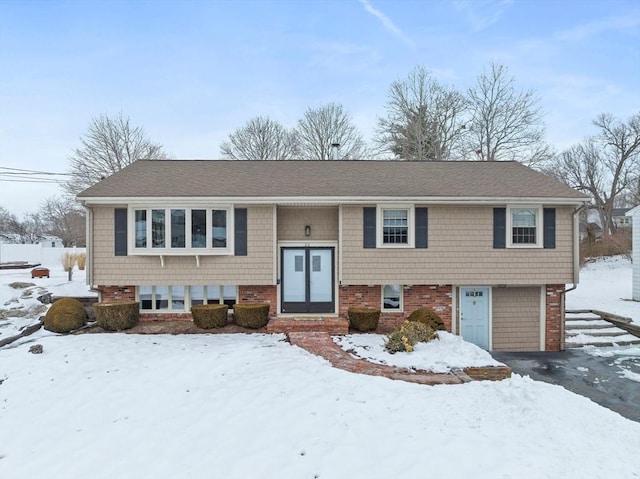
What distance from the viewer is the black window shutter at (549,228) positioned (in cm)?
1065

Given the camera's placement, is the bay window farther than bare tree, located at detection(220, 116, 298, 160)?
No

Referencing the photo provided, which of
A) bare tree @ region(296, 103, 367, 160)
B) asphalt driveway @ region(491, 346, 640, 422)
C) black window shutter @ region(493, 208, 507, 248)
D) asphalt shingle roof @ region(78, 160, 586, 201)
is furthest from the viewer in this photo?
bare tree @ region(296, 103, 367, 160)

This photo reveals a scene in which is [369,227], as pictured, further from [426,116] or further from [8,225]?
[8,225]

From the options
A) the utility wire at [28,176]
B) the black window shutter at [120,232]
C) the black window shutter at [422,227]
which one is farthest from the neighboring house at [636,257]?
the utility wire at [28,176]

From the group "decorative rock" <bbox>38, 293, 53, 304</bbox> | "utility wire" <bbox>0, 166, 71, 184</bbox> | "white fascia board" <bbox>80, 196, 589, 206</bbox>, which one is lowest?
"decorative rock" <bbox>38, 293, 53, 304</bbox>

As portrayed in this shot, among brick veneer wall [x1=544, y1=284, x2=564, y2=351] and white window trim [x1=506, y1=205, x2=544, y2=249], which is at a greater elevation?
white window trim [x1=506, y1=205, x2=544, y2=249]

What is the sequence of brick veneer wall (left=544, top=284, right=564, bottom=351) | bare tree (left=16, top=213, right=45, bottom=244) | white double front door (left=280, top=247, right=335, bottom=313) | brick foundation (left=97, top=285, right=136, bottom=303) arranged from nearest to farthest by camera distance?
brick foundation (left=97, top=285, right=136, bottom=303) → white double front door (left=280, top=247, right=335, bottom=313) → brick veneer wall (left=544, top=284, right=564, bottom=351) → bare tree (left=16, top=213, right=45, bottom=244)

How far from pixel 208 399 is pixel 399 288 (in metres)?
6.87

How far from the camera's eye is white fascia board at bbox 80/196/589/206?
396 inches

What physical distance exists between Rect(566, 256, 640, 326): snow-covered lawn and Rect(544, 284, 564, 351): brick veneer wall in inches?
143

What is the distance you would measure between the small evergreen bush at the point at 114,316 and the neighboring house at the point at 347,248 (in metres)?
0.68

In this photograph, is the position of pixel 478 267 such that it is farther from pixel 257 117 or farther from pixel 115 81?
pixel 257 117

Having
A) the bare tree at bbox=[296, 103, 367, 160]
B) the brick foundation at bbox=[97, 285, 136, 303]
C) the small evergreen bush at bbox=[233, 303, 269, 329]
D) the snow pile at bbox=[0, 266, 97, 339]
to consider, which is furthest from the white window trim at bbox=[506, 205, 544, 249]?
the bare tree at bbox=[296, 103, 367, 160]

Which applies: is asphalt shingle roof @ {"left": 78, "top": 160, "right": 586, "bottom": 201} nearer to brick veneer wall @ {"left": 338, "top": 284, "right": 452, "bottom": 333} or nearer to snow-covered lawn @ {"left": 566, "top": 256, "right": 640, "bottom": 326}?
brick veneer wall @ {"left": 338, "top": 284, "right": 452, "bottom": 333}
